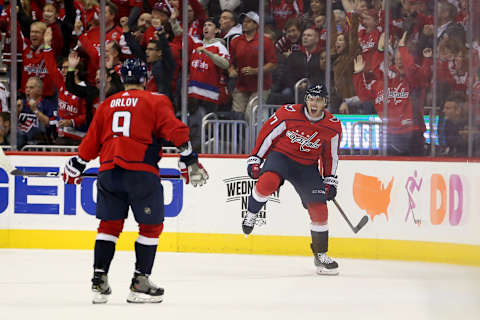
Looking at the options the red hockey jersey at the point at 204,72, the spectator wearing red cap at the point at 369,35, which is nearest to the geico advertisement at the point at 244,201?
the red hockey jersey at the point at 204,72

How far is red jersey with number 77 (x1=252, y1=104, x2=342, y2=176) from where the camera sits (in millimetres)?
6539

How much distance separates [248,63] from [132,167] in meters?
3.52

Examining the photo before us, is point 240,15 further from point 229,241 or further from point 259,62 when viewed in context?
point 229,241

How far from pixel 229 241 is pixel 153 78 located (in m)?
1.64

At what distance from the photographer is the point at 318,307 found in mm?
4680

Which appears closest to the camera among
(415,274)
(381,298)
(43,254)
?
(381,298)

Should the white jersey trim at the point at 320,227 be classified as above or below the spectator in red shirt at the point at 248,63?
below

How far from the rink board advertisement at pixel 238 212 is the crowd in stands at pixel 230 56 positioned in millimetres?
315

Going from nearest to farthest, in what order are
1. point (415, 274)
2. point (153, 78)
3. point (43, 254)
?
1. point (415, 274)
2. point (43, 254)
3. point (153, 78)

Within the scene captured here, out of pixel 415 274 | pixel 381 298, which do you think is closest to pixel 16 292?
pixel 381 298

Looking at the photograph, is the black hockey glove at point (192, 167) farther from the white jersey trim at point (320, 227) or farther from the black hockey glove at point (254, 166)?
the white jersey trim at point (320, 227)

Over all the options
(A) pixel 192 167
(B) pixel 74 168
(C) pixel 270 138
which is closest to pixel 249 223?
(C) pixel 270 138

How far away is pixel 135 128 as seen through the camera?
467 cm

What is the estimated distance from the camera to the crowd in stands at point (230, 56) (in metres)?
7.64
